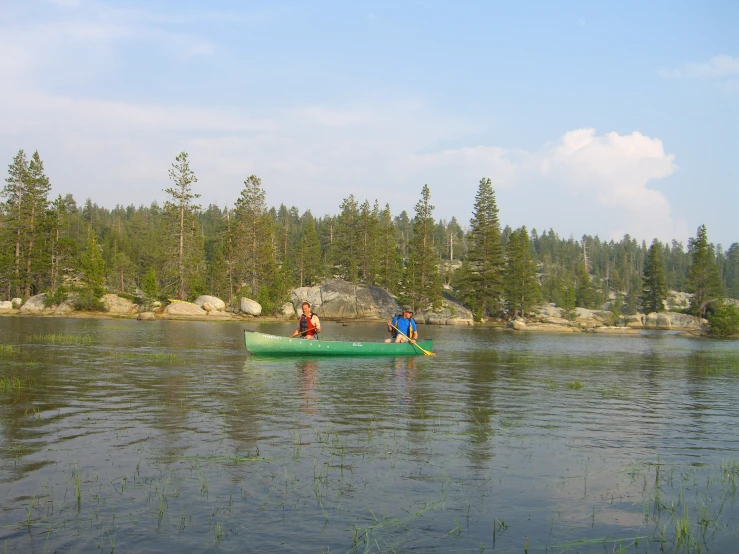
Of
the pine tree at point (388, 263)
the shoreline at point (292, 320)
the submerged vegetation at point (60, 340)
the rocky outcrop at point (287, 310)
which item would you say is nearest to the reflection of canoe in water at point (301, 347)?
the submerged vegetation at point (60, 340)

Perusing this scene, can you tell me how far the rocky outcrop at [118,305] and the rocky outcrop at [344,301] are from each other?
18565 millimetres

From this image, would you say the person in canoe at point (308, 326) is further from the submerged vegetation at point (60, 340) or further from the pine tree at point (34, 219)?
the pine tree at point (34, 219)

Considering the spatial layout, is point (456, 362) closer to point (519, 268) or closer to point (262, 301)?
point (262, 301)

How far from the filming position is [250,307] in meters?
63.0

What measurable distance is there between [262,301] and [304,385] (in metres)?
47.3

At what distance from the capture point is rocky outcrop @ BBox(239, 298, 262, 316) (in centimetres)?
6297

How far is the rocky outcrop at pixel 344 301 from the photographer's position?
72875 mm

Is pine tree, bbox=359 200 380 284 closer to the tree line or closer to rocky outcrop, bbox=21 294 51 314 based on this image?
the tree line

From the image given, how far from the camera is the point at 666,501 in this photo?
8.16 meters

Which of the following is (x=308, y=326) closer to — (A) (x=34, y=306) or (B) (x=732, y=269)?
(A) (x=34, y=306)

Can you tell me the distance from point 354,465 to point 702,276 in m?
83.2

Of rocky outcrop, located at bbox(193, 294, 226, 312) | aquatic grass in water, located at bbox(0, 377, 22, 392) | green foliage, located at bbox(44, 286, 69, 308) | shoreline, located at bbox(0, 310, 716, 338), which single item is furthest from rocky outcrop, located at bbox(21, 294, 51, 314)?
aquatic grass in water, located at bbox(0, 377, 22, 392)

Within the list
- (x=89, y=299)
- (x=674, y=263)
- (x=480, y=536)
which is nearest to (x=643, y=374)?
(x=480, y=536)

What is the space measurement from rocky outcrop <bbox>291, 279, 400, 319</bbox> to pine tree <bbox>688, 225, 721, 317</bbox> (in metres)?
40.1
